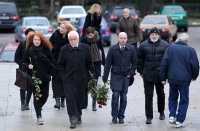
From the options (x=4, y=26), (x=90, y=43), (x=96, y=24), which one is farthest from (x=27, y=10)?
(x=90, y=43)

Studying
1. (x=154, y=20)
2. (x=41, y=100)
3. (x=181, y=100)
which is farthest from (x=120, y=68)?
(x=154, y=20)

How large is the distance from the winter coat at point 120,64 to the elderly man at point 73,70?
470 mm

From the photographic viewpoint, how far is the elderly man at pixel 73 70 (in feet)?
32.4

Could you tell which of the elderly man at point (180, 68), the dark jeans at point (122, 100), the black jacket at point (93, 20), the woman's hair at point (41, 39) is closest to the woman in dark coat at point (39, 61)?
the woman's hair at point (41, 39)

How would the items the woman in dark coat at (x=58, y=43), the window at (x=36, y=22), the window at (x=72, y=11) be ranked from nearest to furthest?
the woman in dark coat at (x=58, y=43), the window at (x=36, y=22), the window at (x=72, y=11)

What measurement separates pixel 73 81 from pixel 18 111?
6.40 ft

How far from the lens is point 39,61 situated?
33.5ft

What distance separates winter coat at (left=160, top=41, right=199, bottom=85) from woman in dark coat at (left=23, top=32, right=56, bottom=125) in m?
1.99

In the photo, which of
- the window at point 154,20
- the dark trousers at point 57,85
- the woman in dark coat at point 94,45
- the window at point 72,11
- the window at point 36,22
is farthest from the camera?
the window at point 72,11

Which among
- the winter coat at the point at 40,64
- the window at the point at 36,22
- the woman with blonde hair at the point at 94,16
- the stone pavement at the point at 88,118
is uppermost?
the woman with blonde hair at the point at 94,16

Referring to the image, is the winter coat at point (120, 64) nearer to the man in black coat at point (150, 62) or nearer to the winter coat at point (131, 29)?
the man in black coat at point (150, 62)

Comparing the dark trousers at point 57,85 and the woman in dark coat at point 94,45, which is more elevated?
the woman in dark coat at point 94,45

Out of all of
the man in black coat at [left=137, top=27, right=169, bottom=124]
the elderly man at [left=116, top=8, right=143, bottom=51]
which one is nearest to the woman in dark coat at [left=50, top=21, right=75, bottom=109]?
the man in black coat at [left=137, top=27, right=169, bottom=124]

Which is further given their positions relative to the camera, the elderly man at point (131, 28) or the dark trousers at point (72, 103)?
the elderly man at point (131, 28)
